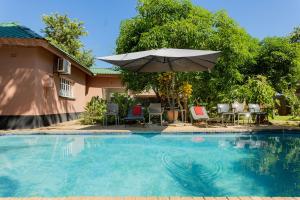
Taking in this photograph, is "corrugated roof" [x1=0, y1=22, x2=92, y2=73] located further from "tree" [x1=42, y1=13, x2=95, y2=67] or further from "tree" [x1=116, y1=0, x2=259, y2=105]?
"tree" [x1=42, y1=13, x2=95, y2=67]

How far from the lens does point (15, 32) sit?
13.0m

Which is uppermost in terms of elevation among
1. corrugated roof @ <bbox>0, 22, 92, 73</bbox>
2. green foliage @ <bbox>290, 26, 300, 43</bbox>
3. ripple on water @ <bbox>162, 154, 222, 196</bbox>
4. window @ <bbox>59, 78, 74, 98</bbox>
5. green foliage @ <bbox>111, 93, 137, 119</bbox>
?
green foliage @ <bbox>290, 26, 300, 43</bbox>

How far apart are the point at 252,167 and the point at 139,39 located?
367 inches

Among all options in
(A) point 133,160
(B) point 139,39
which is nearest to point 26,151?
(A) point 133,160

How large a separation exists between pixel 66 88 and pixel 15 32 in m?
6.01

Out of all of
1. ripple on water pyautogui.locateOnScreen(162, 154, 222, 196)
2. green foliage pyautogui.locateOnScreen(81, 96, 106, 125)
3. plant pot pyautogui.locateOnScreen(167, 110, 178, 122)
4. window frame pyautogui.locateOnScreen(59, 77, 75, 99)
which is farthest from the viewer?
window frame pyautogui.locateOnScreen(59, 77, 75, 99)

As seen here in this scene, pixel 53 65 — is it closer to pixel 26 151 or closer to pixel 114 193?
pixel 26 151

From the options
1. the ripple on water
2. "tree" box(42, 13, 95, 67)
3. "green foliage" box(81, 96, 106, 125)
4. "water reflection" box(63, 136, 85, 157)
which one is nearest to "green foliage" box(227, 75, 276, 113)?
"green foliage" box(81, 96, 106, 125)

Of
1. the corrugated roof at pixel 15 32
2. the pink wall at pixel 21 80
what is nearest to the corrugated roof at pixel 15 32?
the corrugated roof at pixel 15 32

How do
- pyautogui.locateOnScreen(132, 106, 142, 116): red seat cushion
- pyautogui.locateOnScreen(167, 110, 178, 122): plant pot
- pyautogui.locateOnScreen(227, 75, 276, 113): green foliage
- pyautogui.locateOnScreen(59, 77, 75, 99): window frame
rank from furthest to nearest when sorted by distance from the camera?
pyautogui.locateOnScreen(59, 77, 75, 99): window frame < pyautogui.locateOnScreen(167, 110, 178, 122): plant pot < pyautogui.locateOnScreen(227, 75, 276, 113): green foliage < pyautogui.locateOnScreen(132, 106, 142, 116): red seat cushion

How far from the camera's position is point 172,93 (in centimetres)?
1434

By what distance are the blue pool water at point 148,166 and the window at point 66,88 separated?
697 cm

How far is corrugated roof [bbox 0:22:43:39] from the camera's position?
486 inches

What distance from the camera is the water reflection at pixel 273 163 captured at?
4980 mm
